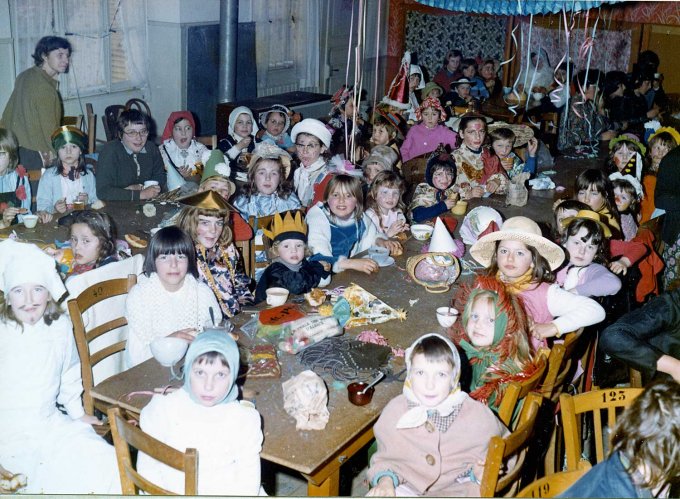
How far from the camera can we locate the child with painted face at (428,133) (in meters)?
6.02

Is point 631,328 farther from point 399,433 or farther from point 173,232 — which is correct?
point 173,232

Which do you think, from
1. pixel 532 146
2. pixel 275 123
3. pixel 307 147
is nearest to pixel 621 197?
pixel 532 146

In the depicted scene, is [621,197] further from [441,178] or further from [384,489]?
[384,489]

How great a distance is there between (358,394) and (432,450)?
0.28 metres

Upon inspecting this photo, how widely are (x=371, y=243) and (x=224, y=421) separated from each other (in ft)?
6.14

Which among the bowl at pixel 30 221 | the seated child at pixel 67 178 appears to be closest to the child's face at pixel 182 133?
the seated child at pixel 67 178

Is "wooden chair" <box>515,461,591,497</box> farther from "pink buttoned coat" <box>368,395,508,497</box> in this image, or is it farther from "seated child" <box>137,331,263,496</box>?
"seated child" <box>137,331,263,496</box>

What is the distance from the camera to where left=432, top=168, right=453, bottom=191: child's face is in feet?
15.4

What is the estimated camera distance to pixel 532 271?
3150mm

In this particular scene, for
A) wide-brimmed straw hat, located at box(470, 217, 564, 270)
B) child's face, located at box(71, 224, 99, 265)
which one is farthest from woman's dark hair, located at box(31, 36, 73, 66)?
wide-brimmed straw hat, located at box(470, 217, 564, 270)

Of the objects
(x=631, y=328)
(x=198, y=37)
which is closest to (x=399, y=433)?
(x=631, y=328)

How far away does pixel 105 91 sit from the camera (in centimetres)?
637

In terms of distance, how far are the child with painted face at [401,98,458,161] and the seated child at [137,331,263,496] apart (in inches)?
159

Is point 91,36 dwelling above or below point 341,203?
above
